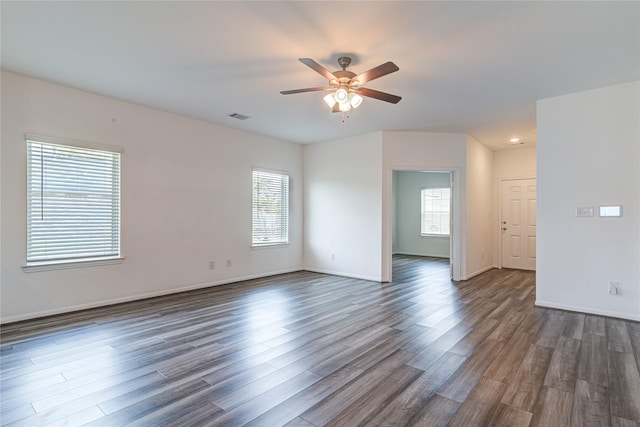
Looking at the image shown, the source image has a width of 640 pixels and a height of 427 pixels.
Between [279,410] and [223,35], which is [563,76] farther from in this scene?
[279,410]

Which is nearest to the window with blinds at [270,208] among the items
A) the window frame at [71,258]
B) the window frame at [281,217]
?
the window frame at [281,217]

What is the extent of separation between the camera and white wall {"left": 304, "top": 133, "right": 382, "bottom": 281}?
5.98m

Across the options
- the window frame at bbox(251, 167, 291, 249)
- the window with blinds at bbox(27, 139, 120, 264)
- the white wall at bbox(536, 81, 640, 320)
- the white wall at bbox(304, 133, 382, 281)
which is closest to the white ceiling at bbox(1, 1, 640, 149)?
the white wall at bbox(536, 81, 640, 320)

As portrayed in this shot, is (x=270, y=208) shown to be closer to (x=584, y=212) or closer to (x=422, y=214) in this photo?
(x=584, y=212)

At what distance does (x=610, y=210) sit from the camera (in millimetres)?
3826

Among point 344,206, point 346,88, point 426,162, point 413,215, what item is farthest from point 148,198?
point 413,215

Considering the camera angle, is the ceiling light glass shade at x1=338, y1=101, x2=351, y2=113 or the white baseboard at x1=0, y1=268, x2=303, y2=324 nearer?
the ceiling light glass shade at x1=338, y1=101, x2=351, y2=113

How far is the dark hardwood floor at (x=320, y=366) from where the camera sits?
6.48ft

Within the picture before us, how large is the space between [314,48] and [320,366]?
2.79 metres

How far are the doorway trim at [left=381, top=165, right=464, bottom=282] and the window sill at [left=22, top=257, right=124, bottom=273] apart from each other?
420cm

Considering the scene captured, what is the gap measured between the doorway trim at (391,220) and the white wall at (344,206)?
98mm

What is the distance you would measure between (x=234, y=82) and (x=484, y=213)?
5.69m

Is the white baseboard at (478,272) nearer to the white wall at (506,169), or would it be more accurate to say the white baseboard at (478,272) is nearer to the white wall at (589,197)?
the white wall at (506,169)

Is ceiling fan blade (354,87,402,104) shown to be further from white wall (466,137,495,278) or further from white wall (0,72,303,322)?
white wall (466,137,495,278)
